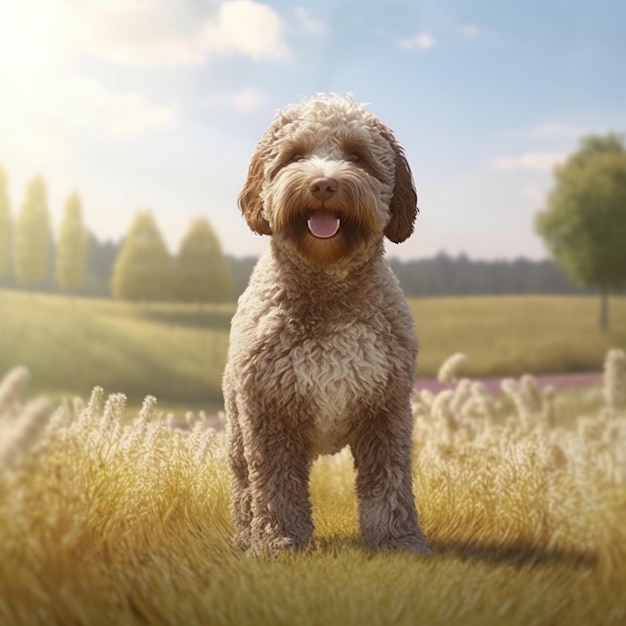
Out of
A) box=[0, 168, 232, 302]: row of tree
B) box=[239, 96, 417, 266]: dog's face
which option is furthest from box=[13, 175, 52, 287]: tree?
box=[239, 96, 417, 266]: dog's face

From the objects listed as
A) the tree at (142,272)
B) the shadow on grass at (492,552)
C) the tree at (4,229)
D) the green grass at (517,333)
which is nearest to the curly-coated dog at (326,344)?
the shadow on grass at (492,552)

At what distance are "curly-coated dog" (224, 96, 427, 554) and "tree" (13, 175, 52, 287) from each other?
1224 cm

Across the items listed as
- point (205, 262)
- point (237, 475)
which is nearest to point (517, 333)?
point (205, 262)

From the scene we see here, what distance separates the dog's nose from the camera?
3.79 m

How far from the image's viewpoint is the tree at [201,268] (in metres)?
17.5

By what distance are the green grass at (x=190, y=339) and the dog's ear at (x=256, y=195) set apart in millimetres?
Answer: 8062

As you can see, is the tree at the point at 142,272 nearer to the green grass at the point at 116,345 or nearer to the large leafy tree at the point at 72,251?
the green grass at the point at 116,345

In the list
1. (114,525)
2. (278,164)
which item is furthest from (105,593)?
(278,164)

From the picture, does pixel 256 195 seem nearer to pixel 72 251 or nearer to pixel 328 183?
pixel 328 183

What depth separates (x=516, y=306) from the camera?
18562mm

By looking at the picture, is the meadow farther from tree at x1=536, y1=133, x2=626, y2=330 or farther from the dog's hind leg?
tree at x1=536, y1=133, x2=626, y2=330

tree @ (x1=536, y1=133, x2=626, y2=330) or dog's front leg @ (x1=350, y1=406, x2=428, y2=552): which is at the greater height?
tree @ (x1=536, y1=133, x2=626, y2=330)

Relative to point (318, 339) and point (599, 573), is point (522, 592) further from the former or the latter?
point (318, 339)

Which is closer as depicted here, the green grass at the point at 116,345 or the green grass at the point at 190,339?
the green grass at the point at 116,345
